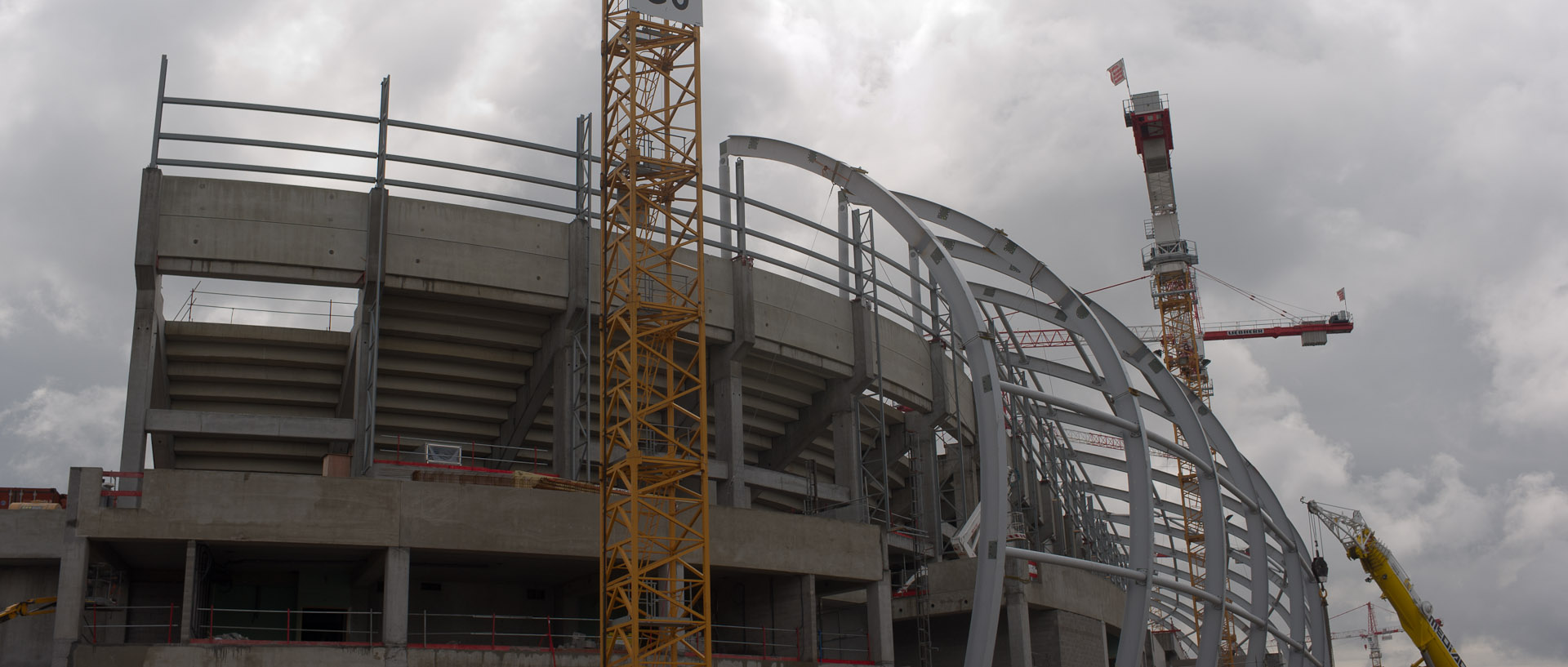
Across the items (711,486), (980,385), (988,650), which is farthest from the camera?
(711,486)

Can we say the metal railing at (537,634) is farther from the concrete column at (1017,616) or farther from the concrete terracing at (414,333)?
the concrete column at (1017,616)

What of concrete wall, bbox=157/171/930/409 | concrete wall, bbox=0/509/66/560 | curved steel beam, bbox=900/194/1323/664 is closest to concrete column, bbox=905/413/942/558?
concrete wall, bbox=157/171/930/409

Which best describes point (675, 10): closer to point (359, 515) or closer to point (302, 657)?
point (359, 515)

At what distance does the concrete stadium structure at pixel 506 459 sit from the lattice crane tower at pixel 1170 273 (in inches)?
892

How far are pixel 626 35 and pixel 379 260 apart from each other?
7.40 metres

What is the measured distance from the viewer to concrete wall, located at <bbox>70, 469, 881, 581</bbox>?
2481 cm

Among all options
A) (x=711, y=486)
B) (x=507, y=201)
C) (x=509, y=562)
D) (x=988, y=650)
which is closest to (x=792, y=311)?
(x=711, y=486)

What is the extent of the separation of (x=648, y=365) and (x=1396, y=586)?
2621cm

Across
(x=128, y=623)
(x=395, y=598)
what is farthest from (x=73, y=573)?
(x=395, y=598)

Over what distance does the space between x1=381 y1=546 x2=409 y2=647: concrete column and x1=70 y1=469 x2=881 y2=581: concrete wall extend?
0.92 ft

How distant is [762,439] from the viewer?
133 ft

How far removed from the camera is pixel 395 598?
83.9ft

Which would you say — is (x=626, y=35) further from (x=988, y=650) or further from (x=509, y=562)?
(x=988, y=650)

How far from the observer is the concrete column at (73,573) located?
23.5 m
